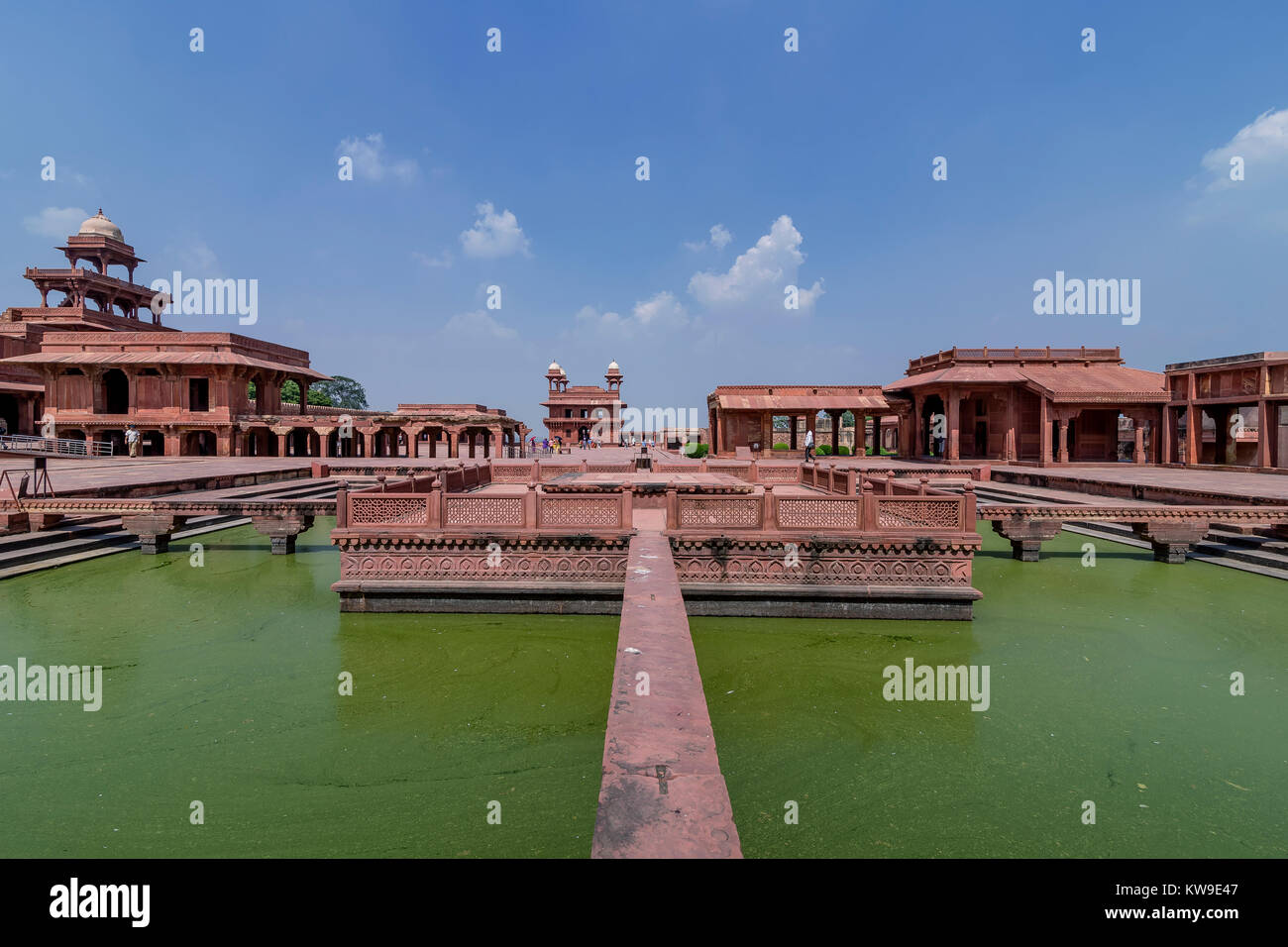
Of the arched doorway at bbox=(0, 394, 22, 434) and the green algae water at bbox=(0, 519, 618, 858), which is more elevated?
the arched doorway at bbox=(0, 394, 22, 434)

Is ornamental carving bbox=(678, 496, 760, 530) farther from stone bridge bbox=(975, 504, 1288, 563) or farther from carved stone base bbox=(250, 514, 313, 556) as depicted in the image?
carved stone base bbox=(250, 514, 313, 556)

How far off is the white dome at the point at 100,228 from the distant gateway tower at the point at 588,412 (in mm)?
39794

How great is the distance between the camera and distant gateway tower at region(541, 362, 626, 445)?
67.6 m

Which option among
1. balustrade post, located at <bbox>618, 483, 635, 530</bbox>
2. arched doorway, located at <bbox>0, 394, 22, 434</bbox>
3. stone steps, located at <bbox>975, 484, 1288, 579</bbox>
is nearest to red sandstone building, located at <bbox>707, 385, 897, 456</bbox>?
stone steps, located at <bbox>975, 484, 1288, 579</bbox>

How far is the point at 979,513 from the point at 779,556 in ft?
17.5

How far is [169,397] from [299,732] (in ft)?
127

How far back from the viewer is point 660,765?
2.71 metres

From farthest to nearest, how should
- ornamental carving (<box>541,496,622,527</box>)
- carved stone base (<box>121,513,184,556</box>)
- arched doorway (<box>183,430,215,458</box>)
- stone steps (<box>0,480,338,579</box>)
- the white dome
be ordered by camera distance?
1. the white dome
2. arched doorway (<box>183,430,215,458</box>)
3. carved stone base (<box>121,513,184,556</box>)
4. stone steps (<box>0,480,338,579</box>)
5. ornamental carving (<box>541,496,622,527</box>)

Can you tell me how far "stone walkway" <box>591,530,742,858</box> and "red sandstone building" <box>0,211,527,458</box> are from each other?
32.8 meters

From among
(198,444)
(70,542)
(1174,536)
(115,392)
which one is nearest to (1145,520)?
(1174,536)

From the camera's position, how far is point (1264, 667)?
6750mm

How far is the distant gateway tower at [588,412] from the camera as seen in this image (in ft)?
222
